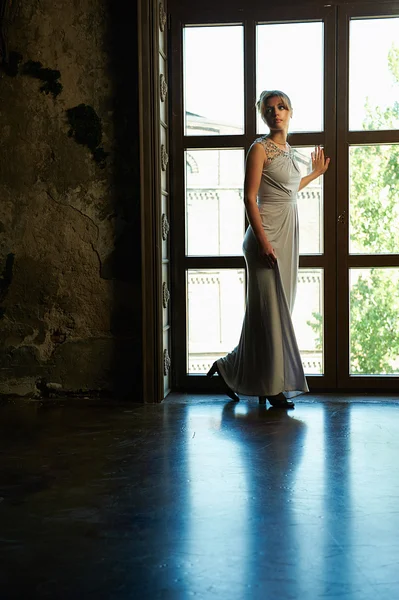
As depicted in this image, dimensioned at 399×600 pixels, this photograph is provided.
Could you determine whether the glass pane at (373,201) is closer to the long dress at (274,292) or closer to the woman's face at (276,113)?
the long dress at (274,292)

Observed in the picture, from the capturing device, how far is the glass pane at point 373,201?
4.96 metres

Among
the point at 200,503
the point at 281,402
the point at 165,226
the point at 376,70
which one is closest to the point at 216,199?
the point at 165,226

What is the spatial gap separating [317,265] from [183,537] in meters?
2.76

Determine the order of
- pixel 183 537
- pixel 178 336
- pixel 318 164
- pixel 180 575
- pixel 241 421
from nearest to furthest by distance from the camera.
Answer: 1. pixel 180 575
2. pixel 183 537
3. pixel 241 421
4. pixel 318 164
5. pixel 178 336

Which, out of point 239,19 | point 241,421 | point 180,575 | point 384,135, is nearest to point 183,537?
point 180,575

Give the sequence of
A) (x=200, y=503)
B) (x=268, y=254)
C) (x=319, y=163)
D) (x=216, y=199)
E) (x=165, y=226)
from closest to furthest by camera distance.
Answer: (x=200, y=503) < (x=268, y=254) < (x=319, y=163) < (x=165, y=226) < (x=216, y=199)

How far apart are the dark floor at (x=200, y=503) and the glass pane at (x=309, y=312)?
1.72 feet

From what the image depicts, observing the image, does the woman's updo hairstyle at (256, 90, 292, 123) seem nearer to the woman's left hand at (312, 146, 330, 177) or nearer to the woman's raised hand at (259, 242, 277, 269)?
the woman's left hand at (312, 146, 330, 177)

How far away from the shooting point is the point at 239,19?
4961 millimetres

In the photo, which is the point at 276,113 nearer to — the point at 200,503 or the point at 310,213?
the point at 310,213

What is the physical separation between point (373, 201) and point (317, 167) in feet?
1.46

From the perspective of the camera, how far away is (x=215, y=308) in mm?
5121

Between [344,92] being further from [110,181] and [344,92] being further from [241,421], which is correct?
[241,421]

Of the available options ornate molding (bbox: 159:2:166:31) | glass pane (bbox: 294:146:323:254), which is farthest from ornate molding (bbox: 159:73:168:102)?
glass pane (bbox: 294:146:323:254)
